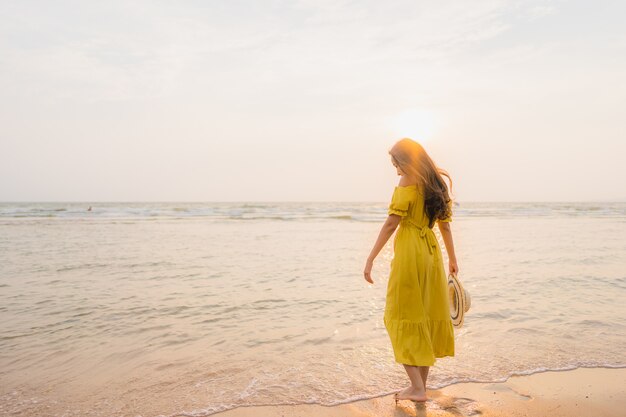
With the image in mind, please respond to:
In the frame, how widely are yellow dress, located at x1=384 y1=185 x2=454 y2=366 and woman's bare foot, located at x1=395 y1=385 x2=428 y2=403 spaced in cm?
26

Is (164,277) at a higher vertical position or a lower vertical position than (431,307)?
lower

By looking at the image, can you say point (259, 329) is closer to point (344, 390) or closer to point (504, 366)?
point (344, 390)

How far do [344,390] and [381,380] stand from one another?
0.40 metres

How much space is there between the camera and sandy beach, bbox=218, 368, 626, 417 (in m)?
3.48

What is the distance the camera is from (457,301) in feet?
13.0

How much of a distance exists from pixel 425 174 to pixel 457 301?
117cm

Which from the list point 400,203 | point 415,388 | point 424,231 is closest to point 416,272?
point 424,231

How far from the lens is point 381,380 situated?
412cm

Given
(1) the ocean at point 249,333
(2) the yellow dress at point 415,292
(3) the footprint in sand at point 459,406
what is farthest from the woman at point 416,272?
(1) the ocean at point 249,333

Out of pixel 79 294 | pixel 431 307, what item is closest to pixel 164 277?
pixel 79 294

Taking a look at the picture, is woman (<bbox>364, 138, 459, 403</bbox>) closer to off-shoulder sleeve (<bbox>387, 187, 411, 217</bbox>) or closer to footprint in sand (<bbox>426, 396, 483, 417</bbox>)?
off-shoulder sleeve (<bbox>387, 187, 411, 217</bbox>)

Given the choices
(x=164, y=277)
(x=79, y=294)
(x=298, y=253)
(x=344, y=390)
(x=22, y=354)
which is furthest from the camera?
(x=298, y=253)

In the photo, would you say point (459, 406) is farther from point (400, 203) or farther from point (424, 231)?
point (400, 203)

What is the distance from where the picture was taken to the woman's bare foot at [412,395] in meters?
3.62
